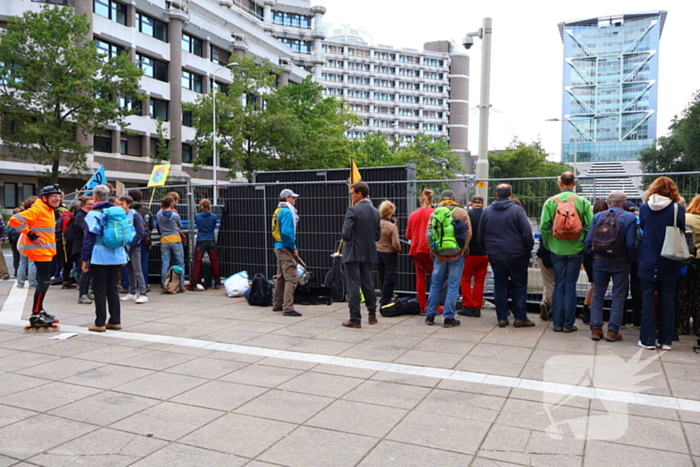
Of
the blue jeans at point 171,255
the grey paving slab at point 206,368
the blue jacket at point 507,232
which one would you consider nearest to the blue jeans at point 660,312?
the blue jacket at point 507,232

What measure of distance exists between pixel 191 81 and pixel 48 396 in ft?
153

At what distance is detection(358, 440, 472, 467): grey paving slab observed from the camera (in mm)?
3611

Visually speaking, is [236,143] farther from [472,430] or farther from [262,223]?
[472,430]

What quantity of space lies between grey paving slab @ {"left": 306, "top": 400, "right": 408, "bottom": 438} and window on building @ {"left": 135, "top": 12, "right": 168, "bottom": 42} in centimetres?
Result: 4310

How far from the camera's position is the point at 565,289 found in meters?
7.58

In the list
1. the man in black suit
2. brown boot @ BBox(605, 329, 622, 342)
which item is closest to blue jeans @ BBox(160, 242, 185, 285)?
the man in black suit

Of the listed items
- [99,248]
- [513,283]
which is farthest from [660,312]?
[99,248]

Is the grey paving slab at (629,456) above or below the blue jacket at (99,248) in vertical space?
below

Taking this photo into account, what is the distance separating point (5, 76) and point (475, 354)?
29972mm

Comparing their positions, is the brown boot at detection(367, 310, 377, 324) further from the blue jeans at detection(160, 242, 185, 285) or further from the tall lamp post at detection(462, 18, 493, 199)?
the tall lamp post at detection(462, 18, 493, 199)

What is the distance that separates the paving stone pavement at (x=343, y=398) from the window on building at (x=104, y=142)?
3414cm

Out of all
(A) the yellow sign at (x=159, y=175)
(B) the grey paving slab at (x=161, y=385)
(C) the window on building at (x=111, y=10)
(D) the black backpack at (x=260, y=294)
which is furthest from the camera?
(C) the window on building at (x=111, y=10)

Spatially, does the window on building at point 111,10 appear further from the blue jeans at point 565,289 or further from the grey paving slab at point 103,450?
the grey paving slab at point 103,450

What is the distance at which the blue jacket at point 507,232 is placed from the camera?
7754 mm
